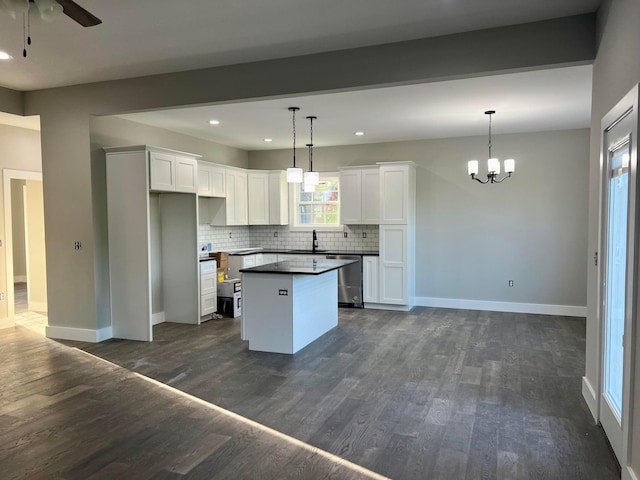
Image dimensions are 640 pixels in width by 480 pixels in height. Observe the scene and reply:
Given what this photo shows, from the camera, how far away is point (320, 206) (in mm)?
8367

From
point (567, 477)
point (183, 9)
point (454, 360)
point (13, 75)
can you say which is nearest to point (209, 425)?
point (567, 477)

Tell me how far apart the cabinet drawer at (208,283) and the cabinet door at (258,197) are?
5.66 feet

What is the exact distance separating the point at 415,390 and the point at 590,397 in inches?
50.7

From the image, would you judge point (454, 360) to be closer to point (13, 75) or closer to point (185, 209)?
point (185, 209)

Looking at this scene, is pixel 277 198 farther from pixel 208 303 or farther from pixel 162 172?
pixel 162 172

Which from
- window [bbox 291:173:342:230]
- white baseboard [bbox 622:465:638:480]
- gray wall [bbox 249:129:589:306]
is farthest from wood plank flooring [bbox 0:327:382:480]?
gray wall [bbox 249:129:589:306]

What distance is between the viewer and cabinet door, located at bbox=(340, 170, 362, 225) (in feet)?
24.8

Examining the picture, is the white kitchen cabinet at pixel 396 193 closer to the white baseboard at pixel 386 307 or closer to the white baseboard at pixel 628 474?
the white baseboard at pixel 386 307

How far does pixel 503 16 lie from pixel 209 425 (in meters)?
3.55

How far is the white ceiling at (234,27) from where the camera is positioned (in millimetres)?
3100

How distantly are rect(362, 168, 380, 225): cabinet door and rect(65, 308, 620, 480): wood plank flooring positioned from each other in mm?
1947

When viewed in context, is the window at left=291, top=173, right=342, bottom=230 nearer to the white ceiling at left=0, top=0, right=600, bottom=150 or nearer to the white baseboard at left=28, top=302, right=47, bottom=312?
the white ceiling at left=0, top=0, right=600, bottom=150

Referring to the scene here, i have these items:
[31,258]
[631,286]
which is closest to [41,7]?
[631,286]

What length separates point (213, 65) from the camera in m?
4.33
